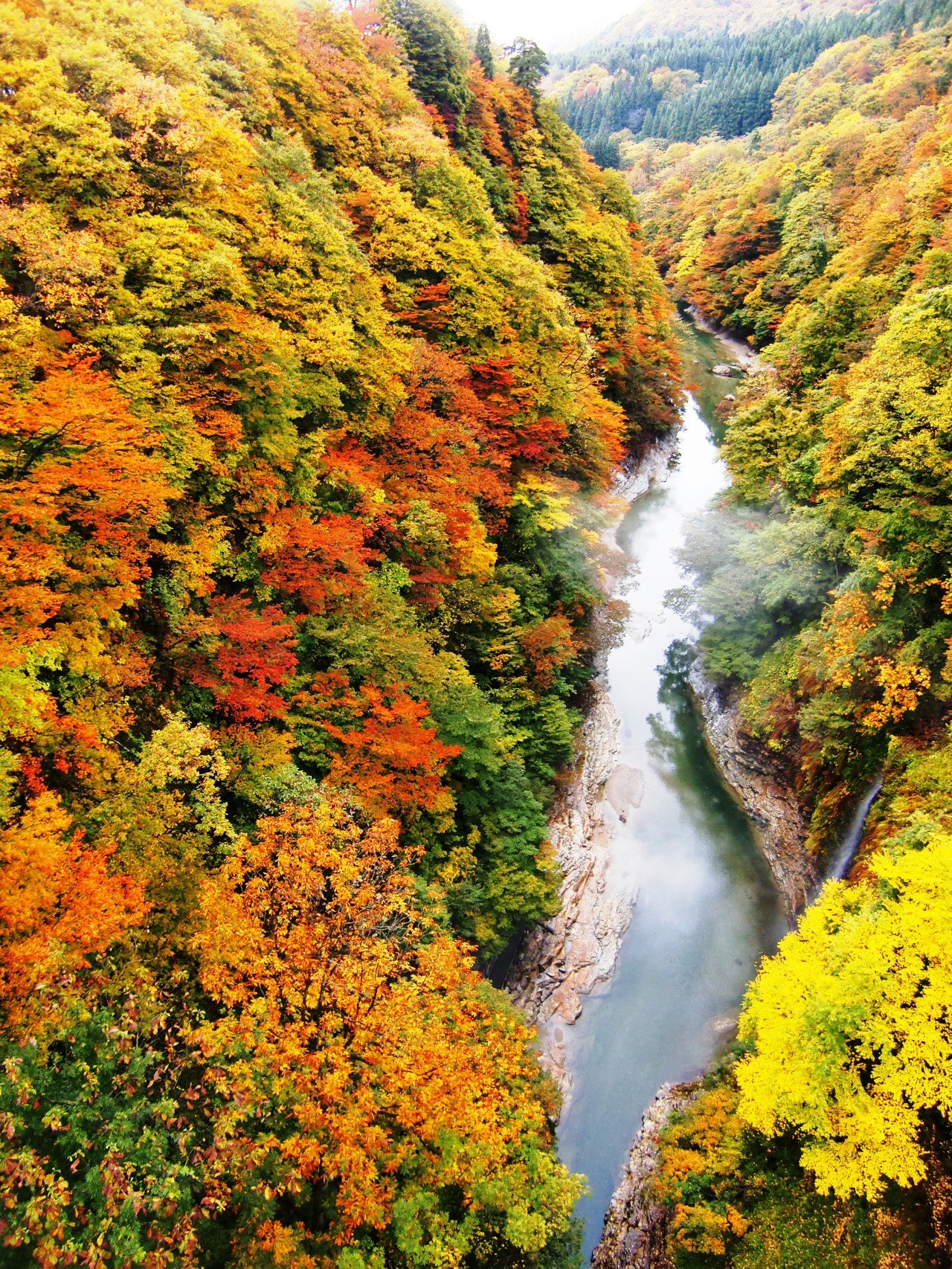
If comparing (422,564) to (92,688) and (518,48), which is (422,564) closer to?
(92,688)

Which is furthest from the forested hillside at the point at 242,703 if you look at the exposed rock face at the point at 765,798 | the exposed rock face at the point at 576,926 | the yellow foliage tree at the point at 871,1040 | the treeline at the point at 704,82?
the treeline at the point at 704,82

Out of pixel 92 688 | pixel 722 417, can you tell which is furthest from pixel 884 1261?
pixel 722 417

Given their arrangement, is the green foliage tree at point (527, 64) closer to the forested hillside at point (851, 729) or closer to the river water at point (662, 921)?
the forested hillside at point (851, 729)

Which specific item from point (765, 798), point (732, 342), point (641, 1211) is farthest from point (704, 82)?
point (641, 1211)

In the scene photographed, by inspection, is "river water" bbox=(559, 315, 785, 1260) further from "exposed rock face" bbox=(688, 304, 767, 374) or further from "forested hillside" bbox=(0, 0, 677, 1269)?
"exposed rock face" bbox=(688, 304, 767, 374)

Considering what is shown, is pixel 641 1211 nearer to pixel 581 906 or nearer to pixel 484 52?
pixel 581 906
